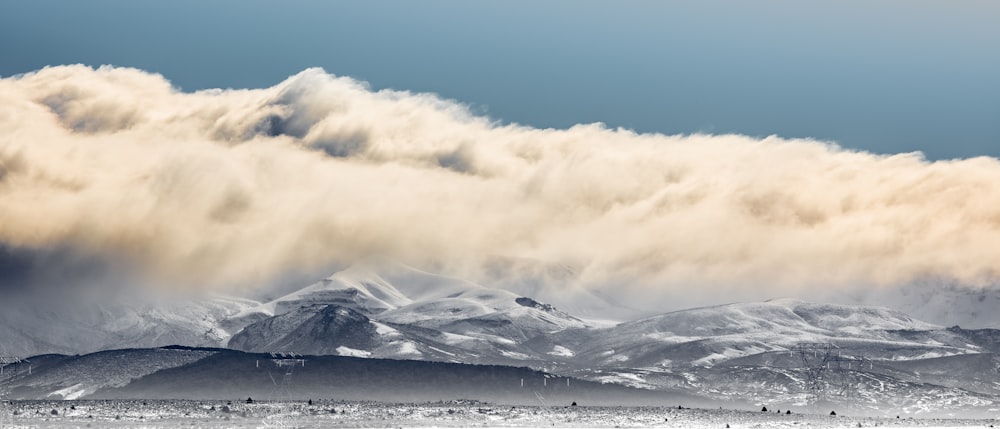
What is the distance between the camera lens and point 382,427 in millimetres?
188000

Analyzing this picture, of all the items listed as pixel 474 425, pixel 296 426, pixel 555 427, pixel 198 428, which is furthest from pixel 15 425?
pixel 555 427

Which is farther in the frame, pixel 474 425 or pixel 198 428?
pixel 474 425

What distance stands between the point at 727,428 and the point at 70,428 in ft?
330

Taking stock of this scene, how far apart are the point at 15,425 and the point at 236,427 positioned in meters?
35.2

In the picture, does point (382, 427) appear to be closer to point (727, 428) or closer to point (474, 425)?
point (474, 425)

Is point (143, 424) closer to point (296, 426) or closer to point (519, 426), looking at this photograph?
point (296, 426)

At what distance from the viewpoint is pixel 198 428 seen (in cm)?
18462

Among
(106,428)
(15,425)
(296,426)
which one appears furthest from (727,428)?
(15,425)

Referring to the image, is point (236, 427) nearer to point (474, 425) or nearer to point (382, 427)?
point (382, 427)

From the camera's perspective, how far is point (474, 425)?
655 feet

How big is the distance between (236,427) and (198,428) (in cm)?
548

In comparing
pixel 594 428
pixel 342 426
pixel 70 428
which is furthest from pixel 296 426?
pixel 594 428

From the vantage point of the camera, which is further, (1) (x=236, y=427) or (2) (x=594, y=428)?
(2) (x=594, y=428)

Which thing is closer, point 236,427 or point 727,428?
point 236,427
